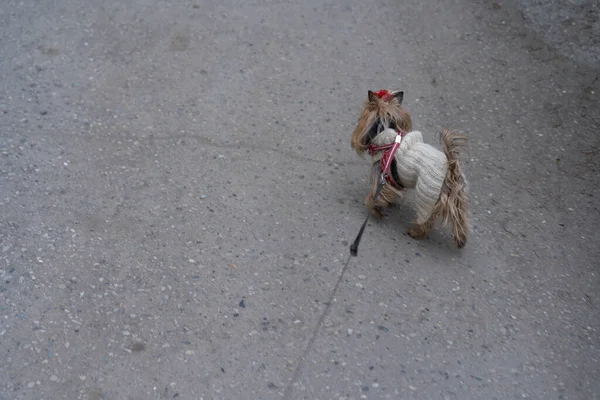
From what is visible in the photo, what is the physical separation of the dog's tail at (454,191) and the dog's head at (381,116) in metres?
0.36

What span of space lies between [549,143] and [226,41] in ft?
10.6

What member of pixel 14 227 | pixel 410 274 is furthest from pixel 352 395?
pixel 14 227

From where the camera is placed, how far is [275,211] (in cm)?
477

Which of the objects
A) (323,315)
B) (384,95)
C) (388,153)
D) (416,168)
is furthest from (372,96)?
(323,315)

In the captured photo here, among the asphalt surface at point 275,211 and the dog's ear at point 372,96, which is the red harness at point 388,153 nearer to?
the dog's ear at point 372,96

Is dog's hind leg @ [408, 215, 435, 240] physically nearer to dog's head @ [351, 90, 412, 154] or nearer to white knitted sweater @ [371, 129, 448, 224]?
white knitted sweater @ [371, 129, 448, 224]

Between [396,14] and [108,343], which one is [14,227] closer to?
[108,343]

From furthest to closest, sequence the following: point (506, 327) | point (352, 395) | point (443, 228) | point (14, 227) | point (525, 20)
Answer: point (525, 20) < point (443, 228) < point (14, 227) < point (506, 327) < point (352, 395)

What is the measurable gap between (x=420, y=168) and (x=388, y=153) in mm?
254

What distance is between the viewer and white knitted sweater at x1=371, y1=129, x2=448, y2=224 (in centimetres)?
438

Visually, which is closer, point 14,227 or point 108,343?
point 108,343

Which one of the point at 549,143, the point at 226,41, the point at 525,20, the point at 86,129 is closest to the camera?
the point at 86,129

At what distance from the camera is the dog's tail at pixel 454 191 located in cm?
431

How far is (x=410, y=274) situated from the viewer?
4.37 meters
